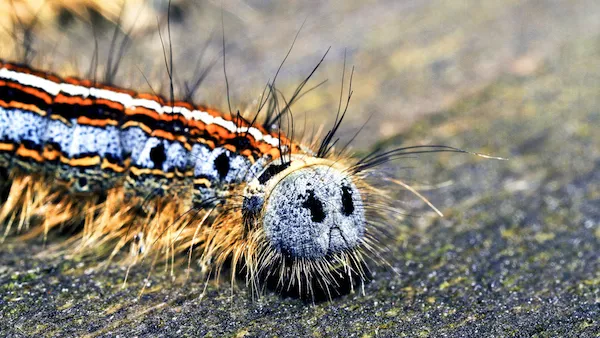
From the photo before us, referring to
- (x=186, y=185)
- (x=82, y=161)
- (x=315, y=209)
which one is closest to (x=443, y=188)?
(x=315, y=209)

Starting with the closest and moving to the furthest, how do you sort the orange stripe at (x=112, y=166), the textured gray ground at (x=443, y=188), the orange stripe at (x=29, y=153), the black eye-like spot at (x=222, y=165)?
the textured gray ground at (x=443, y=188) < the black eye-like spot at (x=222, y=165) < the orange stripe at (x=112, y=166) < the orange stripe at (x=29, y=153)

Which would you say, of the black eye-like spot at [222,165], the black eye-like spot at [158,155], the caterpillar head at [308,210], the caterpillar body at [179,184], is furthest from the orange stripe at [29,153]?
the caterpillar head at [308,210]

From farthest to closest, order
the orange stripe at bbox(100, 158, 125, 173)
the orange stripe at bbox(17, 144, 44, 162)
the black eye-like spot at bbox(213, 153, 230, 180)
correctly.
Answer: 1. the orange stripe at bbox(17, 144, 44, 162)
2. the orange stripe at bbox(100, 158, 125, 173)
3. the black eye-like spot at bbox(213, 153, 230, 180)

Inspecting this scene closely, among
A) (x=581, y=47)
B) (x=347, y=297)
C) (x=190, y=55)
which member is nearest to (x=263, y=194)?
(x=347, y=297)

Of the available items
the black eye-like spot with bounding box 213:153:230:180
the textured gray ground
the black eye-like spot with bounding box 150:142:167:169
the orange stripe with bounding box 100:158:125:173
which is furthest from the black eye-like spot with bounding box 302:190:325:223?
the orange stripe with bounding box 100:158:125:173

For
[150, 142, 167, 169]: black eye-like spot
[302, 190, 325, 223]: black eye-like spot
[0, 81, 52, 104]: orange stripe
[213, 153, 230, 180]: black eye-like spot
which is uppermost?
[0, 81, 52, 104]: orange stripe

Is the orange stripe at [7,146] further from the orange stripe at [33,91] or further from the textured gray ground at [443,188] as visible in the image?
the textured gray ground at [443,188]

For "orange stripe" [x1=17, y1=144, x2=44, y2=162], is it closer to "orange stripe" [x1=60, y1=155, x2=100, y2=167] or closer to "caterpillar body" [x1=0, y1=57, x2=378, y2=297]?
"caterpillar body" [x1=0, y1=57, x2=378, y2=297]

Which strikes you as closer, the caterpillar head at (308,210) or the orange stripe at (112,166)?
the caterpillar head at (308,210)

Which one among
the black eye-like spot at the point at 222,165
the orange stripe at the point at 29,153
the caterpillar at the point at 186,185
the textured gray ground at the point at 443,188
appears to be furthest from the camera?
the orange stripe at the point at 29,153
